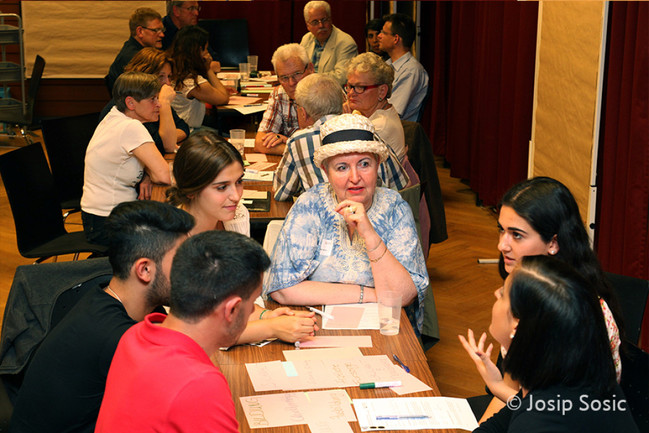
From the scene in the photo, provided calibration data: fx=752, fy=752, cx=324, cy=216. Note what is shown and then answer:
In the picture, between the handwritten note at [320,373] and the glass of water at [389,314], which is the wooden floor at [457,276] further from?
the handwritten note at [320,373]

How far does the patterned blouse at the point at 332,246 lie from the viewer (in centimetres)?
274

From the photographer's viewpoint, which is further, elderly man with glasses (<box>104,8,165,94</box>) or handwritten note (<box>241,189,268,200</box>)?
elderly man with glasses (<box>104,8,165,94</box>)

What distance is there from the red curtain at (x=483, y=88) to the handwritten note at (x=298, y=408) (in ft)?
13.5

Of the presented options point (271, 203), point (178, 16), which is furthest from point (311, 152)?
point (178, 16)

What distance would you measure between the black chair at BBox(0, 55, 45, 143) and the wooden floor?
3.79 ft

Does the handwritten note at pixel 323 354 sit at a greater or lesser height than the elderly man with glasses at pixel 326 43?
lesser

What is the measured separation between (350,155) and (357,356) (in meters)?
0.85

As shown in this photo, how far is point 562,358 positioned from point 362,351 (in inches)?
33.2

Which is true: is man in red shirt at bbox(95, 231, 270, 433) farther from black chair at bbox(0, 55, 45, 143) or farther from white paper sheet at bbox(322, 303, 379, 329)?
black chair at bbox(0, 55, 45, 143)

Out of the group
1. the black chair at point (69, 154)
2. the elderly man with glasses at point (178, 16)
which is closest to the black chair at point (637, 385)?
the black chair at point (69, 154)

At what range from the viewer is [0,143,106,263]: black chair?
397cm

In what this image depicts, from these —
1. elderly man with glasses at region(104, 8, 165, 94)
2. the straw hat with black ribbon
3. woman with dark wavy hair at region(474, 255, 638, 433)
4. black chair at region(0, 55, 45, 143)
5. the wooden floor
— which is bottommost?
the wooden floor

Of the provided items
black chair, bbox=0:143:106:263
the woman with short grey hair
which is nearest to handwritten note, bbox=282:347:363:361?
black chair, bbox=0:143:106:263

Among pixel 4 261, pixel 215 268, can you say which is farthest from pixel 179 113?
pixel 215 268
